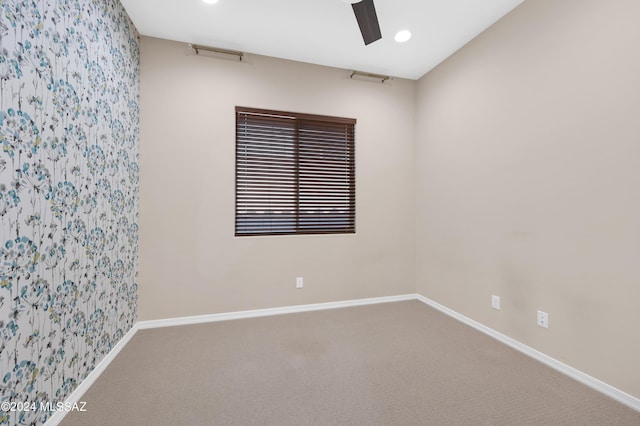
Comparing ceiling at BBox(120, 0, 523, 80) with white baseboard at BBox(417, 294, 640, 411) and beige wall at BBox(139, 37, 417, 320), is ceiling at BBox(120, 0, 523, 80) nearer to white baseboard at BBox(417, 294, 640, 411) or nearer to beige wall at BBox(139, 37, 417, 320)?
beige wall at BBox(139, 37, 417, 320)

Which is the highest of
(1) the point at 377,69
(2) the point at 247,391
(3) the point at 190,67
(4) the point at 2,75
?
(1) the point at 377,69

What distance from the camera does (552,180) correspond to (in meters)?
2.09

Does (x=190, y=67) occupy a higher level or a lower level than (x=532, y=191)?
higher

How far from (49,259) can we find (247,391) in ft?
4.44

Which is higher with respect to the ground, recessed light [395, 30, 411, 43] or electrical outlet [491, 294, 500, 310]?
recessed light [395, 30, 411, 43]

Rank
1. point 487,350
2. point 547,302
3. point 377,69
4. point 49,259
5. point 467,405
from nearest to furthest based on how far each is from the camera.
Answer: point 49,259 → point 467,405 → point 547,302 → point 487,350 → point 377,69

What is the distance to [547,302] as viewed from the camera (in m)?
2.13

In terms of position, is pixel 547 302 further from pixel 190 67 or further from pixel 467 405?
pixel 190 67

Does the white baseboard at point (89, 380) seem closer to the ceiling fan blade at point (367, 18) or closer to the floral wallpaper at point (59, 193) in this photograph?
the floral wallpaper at point (59, 193)

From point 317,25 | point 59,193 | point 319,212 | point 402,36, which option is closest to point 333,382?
point 319,212

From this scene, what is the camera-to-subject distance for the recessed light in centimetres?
263

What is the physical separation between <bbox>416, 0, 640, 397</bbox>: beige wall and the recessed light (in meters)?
0.69

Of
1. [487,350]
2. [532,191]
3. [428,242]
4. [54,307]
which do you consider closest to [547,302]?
[487,350]

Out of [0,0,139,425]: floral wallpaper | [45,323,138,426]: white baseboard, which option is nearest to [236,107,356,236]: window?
[0,0,139,425]: floral wallpaper
